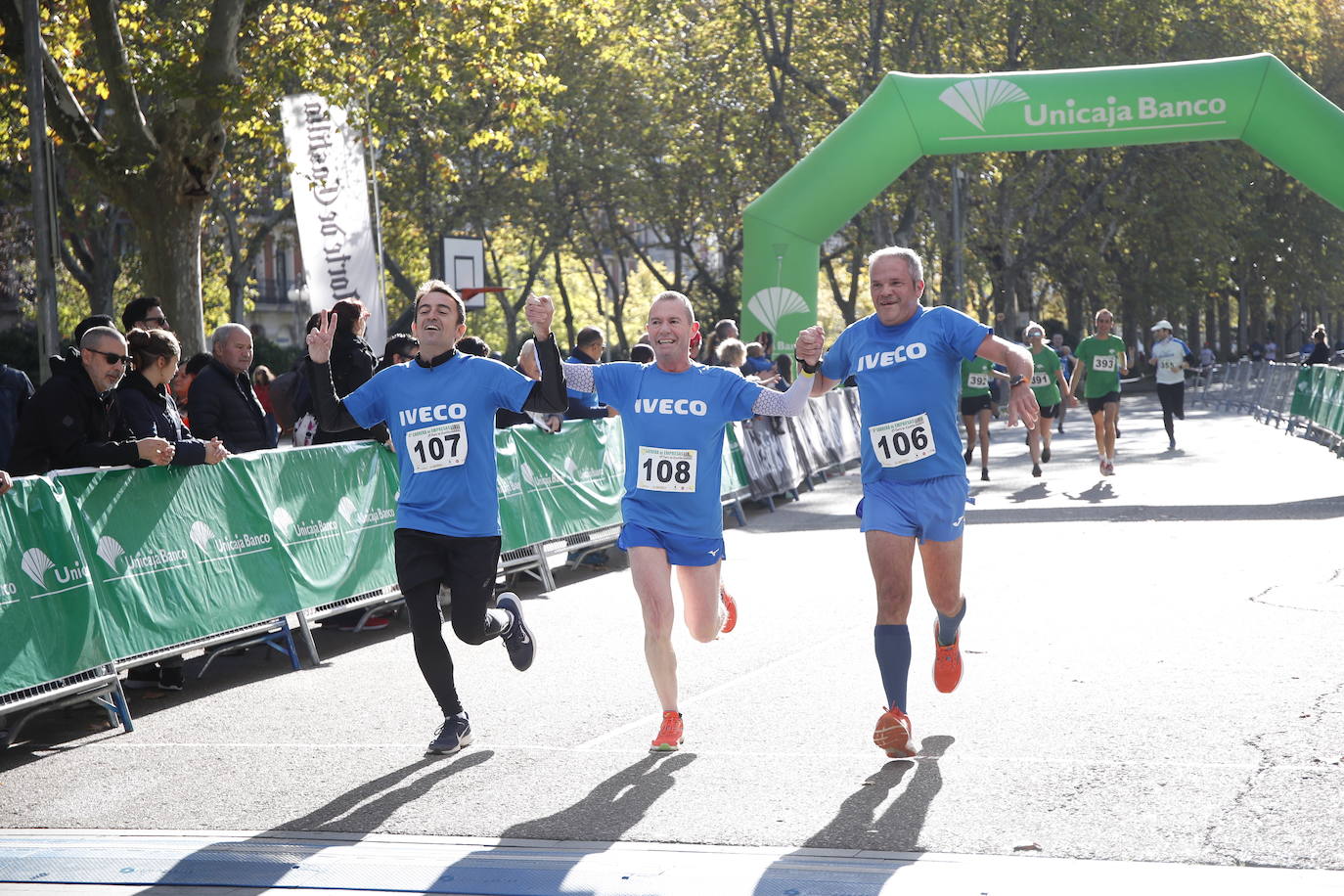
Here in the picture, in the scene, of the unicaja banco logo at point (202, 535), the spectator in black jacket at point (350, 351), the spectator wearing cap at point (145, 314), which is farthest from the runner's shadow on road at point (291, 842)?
the spectator wearing cap at point (145, 314)

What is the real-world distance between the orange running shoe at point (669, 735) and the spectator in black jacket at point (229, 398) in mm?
4180

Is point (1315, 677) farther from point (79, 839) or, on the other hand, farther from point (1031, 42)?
point (1031, 42)

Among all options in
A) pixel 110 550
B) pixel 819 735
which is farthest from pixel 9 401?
pixel 819 735

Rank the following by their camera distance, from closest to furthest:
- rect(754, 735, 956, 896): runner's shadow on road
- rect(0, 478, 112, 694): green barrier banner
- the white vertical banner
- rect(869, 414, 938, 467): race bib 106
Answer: rect(754, 735, 956, 896): runner's shadow on road → rect(869, 414, 938, 467): race bib 106 → rect(0, 478, 112, 694): green barrier banner → the white vertical banner

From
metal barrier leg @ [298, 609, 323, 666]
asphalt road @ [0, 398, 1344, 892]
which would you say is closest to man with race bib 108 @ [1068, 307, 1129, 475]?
asphalt road @ [0, 398, 1344, 892]

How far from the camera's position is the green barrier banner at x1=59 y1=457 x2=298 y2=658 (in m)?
7.90

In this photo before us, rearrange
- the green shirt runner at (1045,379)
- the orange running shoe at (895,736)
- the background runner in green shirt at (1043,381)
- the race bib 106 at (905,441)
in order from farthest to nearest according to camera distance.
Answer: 1. the green shirt runner at (1045,379)
2. the background runner in green shirt at (1043,381)
3. the race bib 106 at (905,441)
4. the orange running shoe at (895,736)

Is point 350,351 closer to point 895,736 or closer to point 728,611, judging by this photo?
point 728,611

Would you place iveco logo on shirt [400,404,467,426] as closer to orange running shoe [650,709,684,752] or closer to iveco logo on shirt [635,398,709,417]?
iveco logo on shirt [635,398,709,417]

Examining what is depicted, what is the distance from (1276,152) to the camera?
20.6 m

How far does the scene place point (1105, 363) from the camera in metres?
19.7

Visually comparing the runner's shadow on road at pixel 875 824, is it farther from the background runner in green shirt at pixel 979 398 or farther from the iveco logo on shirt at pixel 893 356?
the background runner in green shirt at pixel 979 398

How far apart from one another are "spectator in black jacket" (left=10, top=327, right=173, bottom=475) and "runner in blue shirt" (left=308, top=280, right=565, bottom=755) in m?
1.58

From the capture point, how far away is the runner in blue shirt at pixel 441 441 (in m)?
6.84
